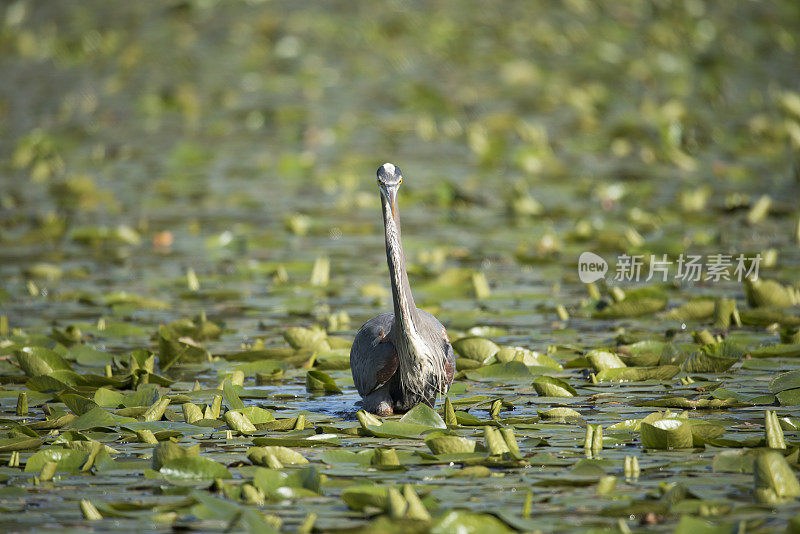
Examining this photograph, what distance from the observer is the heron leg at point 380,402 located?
5.96 m

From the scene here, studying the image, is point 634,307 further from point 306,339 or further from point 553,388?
point 306,339

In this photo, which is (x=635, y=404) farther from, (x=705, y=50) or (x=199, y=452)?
(x=705, y=50)

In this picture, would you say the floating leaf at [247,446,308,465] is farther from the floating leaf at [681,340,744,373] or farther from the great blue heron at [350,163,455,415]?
the floating leaf at [681,340,744,373]

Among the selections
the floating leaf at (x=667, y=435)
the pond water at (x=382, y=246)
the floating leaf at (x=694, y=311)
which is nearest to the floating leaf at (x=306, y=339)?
the pond water at (x=382, y=246)

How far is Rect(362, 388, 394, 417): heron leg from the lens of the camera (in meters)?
5.96

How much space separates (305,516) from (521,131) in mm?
11493

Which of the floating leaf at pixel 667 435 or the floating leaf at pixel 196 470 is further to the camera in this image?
the floating leaf at pixel 667 435

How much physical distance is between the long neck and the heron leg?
0.43 meters

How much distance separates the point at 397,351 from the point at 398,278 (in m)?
0.46

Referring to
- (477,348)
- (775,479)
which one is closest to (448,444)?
(775,479)

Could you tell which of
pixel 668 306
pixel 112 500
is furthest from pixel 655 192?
pixel 112 500

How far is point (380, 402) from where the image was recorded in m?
5.96

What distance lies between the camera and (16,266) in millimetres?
9984

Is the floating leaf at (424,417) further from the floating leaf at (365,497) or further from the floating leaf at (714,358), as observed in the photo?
the floating leaf at (714,358)
